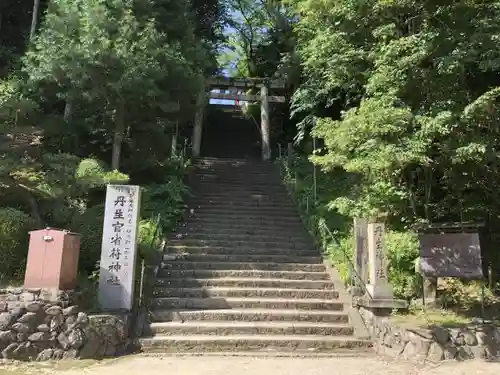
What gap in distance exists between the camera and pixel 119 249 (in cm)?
853

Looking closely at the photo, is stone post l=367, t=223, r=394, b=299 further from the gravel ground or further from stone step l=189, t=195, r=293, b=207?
stone step l=189, t=195, r=293, b=207

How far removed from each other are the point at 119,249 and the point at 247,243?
13.0 ft

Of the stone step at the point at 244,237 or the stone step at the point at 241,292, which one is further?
the stone step at the point at 244,237

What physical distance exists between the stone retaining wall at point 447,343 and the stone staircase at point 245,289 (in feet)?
2.90

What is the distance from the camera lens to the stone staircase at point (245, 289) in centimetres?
819

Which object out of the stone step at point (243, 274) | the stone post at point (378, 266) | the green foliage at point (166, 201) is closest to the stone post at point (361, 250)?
the stone post at point (378, 266)

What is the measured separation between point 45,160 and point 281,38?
15.7m

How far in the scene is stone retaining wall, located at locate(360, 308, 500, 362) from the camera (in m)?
7.43

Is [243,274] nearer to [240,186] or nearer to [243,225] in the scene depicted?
[243,225]

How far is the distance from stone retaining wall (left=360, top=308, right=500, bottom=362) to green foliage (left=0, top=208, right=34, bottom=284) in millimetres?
6733

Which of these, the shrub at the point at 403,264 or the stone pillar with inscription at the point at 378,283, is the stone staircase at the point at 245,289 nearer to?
the stone pillar with inscription at the point at 378,283

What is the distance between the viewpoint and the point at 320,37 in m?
11.5

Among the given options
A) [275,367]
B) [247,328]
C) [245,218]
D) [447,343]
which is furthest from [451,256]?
[245,218]

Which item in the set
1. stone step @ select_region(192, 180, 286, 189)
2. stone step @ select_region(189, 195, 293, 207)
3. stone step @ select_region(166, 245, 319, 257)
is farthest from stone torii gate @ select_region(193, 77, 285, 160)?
stone step @ select_region(166, 245, 319, 257)
